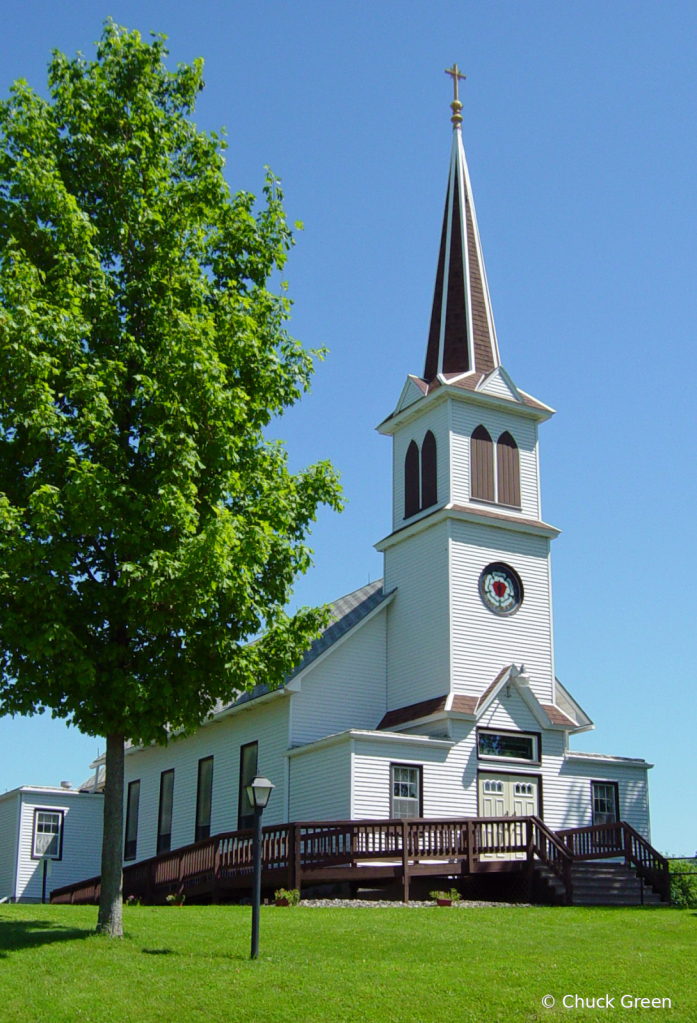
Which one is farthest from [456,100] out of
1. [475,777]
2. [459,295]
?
[475,777]

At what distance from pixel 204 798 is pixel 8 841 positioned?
9885 millimetres

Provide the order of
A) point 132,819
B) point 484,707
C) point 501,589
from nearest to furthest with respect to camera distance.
Result: point 484,707
point 501,589
point 132,819

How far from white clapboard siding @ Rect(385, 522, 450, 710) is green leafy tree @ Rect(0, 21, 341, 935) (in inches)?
496

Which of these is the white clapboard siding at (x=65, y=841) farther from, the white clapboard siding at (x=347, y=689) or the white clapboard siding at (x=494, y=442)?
the white clapboard siding at (x=494, y=442)

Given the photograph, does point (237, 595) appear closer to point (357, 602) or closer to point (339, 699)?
point (339, 699)

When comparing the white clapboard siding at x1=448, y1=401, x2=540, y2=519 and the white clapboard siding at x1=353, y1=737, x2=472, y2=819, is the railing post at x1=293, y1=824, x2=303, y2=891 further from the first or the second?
the white clapboard siding at x1=448, y1=401, x2=540, y2=519

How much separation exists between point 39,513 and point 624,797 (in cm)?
2022

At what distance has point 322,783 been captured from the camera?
2605 cm

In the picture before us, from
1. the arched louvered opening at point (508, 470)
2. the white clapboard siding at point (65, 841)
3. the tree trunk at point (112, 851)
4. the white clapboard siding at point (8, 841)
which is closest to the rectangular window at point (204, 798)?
the white clapboard siding at point (65, 841)

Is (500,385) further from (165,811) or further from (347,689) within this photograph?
(165,811)

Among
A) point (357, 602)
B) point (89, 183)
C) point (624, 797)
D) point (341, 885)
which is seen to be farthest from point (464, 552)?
point (89, 183)

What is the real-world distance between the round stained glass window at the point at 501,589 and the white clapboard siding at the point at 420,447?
226cm

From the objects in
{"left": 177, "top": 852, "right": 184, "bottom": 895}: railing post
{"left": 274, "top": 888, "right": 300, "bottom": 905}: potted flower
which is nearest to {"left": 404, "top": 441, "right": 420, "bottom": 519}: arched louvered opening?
{"left": 177, "top": 852, "right": 184, "bottom": 895}: railing post

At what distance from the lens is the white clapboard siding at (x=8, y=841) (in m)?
37.0
